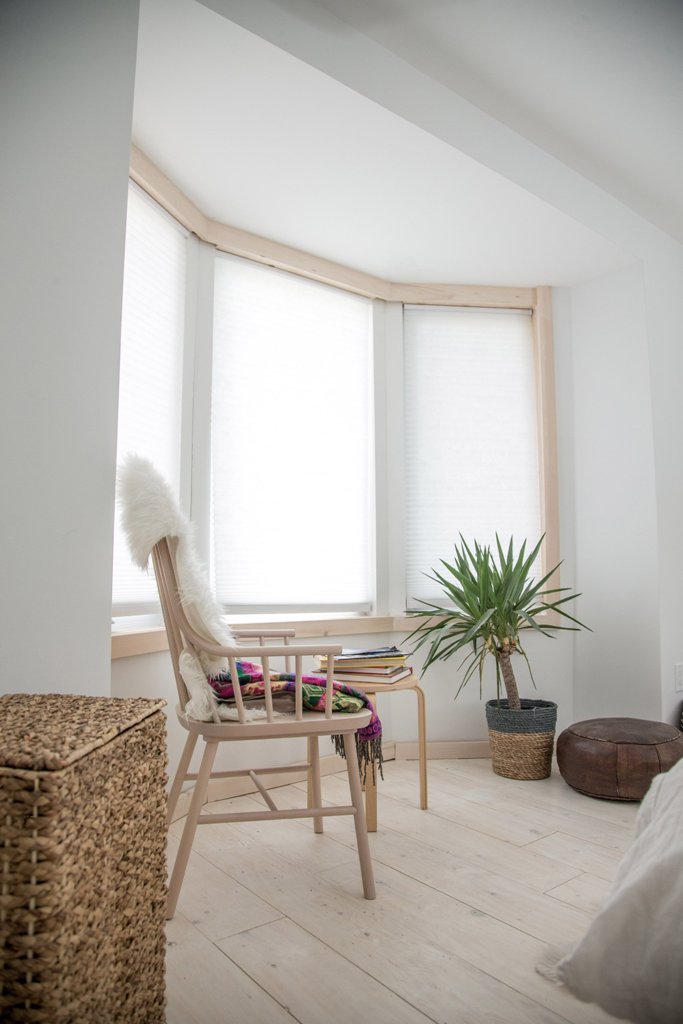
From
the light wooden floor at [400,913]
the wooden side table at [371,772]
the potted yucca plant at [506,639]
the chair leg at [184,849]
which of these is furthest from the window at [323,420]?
the light wooden floor at [400,913]

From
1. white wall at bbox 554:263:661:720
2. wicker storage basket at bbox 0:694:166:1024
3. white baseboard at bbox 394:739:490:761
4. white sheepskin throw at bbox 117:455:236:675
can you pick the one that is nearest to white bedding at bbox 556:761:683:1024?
wicker storage basket at bbox 0:694:166:1024

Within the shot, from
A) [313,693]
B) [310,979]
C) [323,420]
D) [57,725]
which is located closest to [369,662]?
[313,693]

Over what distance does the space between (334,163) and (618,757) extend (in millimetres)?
2453

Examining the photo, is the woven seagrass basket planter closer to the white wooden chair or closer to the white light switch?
the white light switch

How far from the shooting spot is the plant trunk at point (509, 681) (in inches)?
114

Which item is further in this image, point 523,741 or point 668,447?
point 668,447

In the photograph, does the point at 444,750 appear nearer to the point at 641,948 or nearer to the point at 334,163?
the point at 641,948

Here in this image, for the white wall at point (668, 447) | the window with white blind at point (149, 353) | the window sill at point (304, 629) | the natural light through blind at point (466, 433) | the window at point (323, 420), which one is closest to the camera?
the window sill at point (304, 629)

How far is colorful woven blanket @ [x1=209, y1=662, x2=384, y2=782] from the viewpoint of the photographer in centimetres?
188

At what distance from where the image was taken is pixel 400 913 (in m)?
1.69

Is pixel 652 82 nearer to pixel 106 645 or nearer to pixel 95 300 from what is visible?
pixel 95 300

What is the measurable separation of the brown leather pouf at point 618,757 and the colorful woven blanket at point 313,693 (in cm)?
93

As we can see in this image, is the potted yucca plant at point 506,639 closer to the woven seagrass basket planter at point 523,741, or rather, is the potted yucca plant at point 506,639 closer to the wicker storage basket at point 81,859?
the woven seagrass basket planter at point 523,741

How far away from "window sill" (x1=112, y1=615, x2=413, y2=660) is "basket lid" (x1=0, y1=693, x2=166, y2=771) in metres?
0.85
